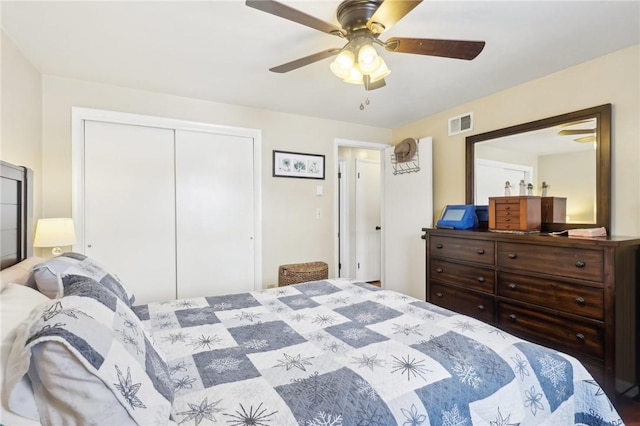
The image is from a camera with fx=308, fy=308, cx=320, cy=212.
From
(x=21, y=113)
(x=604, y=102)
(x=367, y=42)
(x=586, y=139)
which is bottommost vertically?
(x=586, y=139)

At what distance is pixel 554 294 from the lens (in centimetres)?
205

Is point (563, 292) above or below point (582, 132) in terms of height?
below

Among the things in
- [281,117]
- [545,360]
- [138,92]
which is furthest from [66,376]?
[281,117]

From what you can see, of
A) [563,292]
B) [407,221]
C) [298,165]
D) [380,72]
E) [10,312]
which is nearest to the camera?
[10,312]

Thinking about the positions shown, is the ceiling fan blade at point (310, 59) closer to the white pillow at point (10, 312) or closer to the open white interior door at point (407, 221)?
the white pillow at point (10, 312)

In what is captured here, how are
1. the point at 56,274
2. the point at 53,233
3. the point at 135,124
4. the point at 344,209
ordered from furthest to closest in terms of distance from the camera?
the point at 344,209 → the point at 135,124 → the point at 53,233 → the point at 56,274

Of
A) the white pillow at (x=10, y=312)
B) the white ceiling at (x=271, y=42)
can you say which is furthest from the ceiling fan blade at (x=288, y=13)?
the white pillow at (x=10, y=312)

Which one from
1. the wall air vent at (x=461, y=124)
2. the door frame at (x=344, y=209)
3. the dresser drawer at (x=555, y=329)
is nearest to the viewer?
the dresser drawer at (x=555, y=329)

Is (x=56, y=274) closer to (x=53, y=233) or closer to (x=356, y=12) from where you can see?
(x=53, y=233)

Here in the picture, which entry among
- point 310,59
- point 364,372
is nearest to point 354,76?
point 310,59

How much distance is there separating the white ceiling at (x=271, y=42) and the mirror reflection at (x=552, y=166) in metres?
0.49

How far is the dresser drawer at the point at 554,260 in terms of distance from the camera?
6.12ft

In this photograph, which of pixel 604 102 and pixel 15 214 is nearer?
pixel 15 214

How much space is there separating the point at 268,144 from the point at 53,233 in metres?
2.04
